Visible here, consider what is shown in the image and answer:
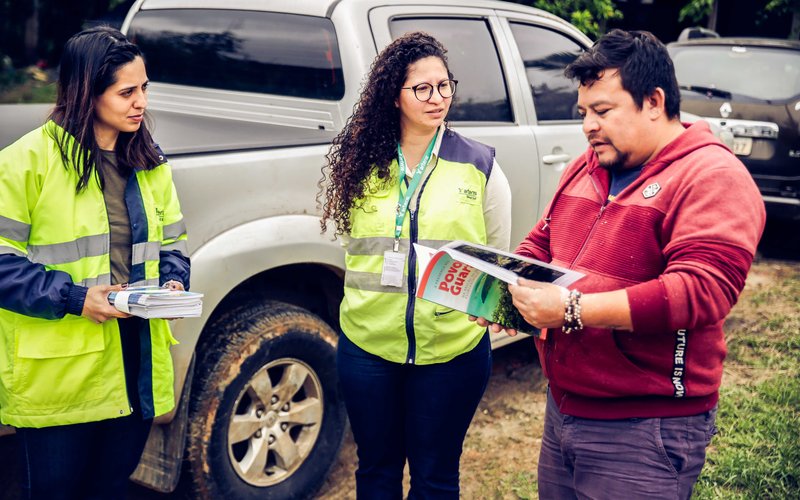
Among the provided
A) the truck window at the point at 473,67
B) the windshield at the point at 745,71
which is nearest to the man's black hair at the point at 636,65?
the truck window at the point at 473,67

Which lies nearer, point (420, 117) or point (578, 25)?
point (420, 117)

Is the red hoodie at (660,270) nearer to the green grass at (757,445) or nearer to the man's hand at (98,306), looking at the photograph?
the man's hand at (98,306)

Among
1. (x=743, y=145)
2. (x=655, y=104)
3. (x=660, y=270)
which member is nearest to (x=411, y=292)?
(x=660, y=270)

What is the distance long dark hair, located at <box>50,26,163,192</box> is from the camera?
238 cm

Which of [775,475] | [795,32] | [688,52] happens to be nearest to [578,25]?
[688,52]

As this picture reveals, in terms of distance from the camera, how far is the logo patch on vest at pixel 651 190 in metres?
1.96

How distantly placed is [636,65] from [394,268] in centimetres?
99

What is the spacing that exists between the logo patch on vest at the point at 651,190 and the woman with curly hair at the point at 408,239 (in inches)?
29.5

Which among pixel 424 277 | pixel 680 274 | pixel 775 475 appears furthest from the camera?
pixel 775 475

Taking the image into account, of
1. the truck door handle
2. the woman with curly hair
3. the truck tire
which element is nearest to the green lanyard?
the woman with curly hair

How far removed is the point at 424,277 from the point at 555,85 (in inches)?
107

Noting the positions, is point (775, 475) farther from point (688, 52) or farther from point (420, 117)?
point (688, 52)

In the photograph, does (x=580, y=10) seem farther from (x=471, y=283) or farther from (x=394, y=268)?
(x=471, y=283)

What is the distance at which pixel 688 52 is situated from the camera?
817cm
